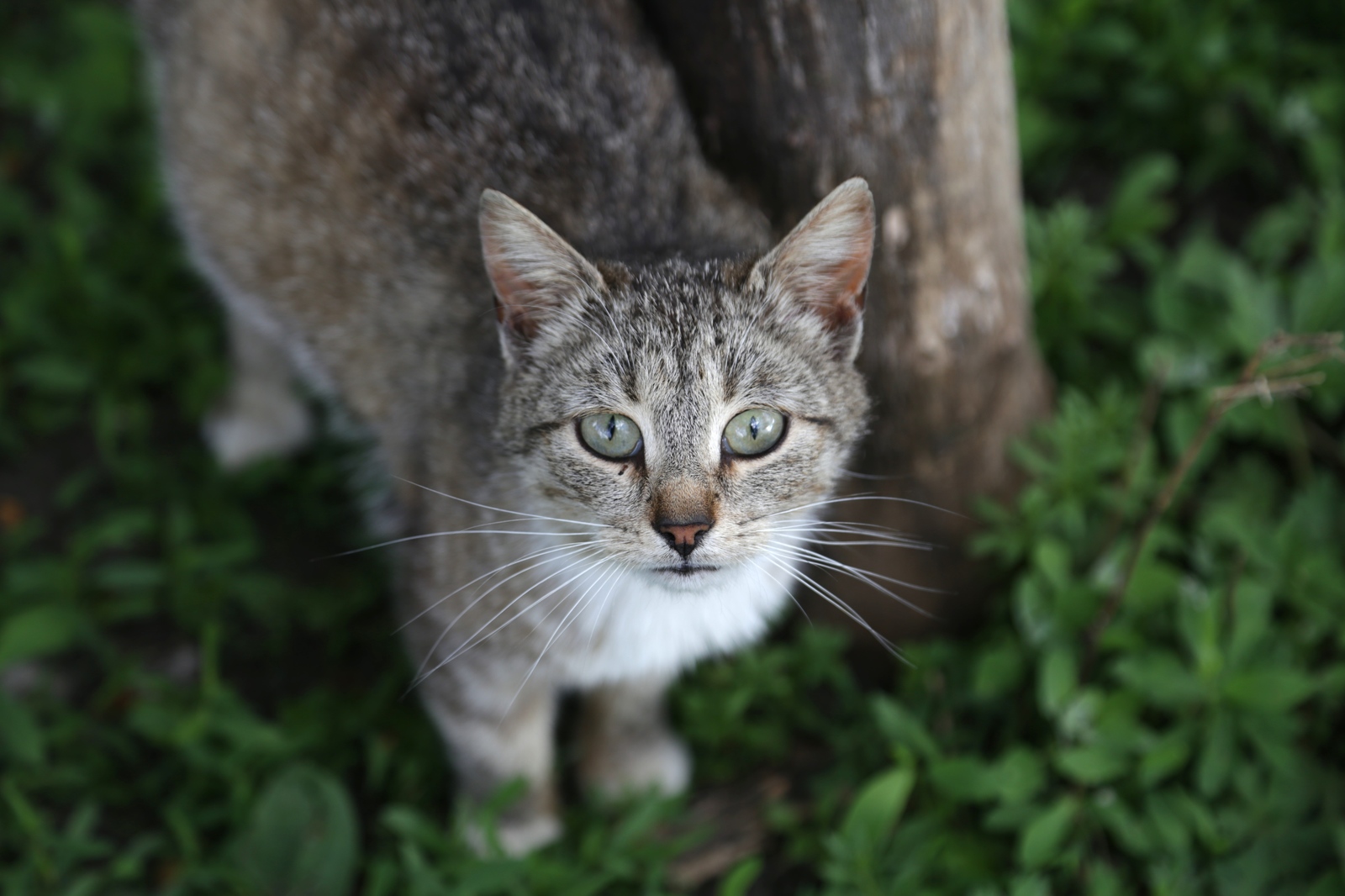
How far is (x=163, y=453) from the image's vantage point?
4043 mm

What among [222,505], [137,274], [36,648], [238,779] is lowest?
[238,779]

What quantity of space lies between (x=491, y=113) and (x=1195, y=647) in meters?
2.28

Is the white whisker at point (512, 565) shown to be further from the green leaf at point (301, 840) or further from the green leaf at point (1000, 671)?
the green leaf at point (1000, 671)

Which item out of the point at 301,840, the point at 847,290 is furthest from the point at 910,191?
the point at 301,840

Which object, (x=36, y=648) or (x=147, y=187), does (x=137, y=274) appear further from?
(x=36, y=648)

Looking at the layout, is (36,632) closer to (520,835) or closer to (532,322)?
(520,835)

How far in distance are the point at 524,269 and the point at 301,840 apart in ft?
5.51

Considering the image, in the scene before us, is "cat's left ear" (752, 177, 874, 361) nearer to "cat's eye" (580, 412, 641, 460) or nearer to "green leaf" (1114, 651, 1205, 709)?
"cat's eye" (580, 412, 641, 460)

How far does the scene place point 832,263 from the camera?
2.32 m

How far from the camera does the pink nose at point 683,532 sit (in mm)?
2205

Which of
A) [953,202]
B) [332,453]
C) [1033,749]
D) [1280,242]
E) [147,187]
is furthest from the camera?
[147,187]

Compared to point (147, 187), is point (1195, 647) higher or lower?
lower

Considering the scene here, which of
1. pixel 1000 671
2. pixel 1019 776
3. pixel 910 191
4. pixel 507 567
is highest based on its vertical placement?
pixel 910 191

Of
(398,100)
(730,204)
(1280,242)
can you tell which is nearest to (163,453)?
(398,100)
